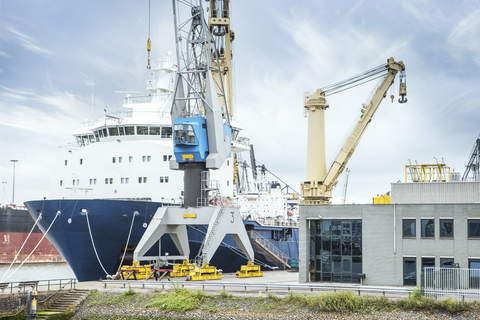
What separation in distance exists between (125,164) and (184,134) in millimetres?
6283

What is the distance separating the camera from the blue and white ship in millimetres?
24953

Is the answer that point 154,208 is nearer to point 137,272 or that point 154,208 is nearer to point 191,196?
point 191,196

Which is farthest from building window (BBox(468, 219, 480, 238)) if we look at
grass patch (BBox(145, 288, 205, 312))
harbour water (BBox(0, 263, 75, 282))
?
harbour water (BBox(0, 263, 75, 282))

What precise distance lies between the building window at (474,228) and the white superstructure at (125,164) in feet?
47.0

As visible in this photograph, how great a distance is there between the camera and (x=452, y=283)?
674 inches

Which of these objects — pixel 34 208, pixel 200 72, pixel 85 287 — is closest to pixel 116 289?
pixel 85 287

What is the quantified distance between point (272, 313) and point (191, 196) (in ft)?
32.6

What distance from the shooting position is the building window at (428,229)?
19.5 meters

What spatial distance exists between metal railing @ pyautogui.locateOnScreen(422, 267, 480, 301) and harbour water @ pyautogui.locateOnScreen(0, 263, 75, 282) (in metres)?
30.3

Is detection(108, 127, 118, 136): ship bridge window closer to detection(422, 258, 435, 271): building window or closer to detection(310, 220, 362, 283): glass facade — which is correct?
detection(310, 220, 362, 283): glass facade

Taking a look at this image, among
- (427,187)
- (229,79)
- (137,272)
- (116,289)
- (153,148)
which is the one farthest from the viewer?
(229,79)

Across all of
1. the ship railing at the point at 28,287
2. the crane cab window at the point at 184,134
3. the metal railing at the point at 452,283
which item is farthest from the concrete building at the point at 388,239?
the ship railing at the point at 28,287

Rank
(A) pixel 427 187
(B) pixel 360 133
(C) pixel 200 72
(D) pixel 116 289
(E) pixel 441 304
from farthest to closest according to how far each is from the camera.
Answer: (B) pixel 360 133 < (C) pixel 200 72 < (A) pixel 427 187 < (D) pixel 116 289 < (E) pixel 441 304

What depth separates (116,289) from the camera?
19.7m
